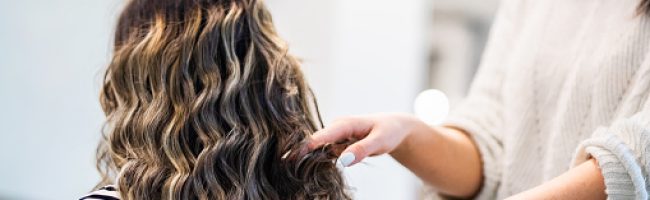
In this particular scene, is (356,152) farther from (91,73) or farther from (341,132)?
(91,73)

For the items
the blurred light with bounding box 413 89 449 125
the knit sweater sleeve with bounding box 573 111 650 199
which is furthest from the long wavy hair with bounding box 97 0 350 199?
the blurred light with bounding box 413 89 449 125

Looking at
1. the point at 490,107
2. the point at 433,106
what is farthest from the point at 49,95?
the point at 433,106

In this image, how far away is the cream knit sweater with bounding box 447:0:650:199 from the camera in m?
1.16

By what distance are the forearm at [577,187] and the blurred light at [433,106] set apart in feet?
7.36

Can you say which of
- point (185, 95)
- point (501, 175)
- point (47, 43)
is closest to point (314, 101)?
point (185, 95)

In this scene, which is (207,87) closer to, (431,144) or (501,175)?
(431,144)

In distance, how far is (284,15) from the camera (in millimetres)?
2680

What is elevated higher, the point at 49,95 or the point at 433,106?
the point at 49,95

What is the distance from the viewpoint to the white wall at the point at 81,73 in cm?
215

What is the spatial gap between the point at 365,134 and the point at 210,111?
9.1 inches

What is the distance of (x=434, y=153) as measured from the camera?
1240 mm

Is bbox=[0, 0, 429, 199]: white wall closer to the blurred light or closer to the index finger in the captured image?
the blurred light

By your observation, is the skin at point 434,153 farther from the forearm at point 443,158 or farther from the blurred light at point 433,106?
the blurred light at point 433,106

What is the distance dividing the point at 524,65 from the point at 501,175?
0.18m
